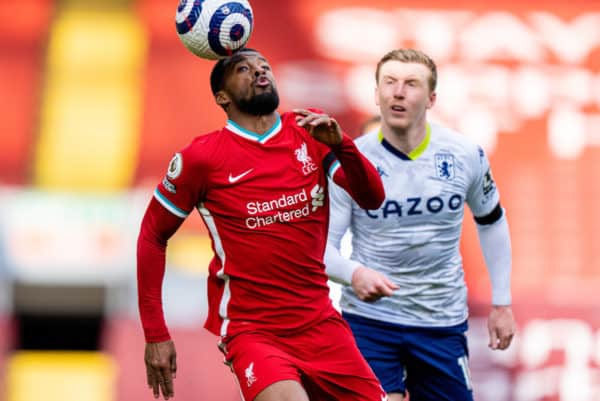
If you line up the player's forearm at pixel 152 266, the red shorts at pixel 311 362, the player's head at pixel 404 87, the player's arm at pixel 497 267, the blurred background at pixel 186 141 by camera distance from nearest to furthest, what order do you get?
the red shorts at pixel 311 362, the player's forearm at pixel 152 266, the player's head at pixel 404 87, the player's arm at pixel 497 267, the blurred background at pixel 186 141

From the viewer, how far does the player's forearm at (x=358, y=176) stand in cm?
503

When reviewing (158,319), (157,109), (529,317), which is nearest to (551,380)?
(529,317)

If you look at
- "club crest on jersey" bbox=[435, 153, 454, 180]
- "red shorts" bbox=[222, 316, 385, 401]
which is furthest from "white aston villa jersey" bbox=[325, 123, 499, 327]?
"red shorts" bbox=[222, 316, 385, 401]

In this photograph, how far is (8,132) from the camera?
9.81 meters

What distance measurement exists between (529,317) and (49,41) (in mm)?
4210

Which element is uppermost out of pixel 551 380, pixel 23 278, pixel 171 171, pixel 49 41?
pixel 49 41

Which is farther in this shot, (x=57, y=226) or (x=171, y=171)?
(x=57, y=226)

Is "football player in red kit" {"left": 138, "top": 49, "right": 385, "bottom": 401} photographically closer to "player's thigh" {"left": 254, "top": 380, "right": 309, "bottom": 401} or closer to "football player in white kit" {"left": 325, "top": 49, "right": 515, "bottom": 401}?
"player's thigh" {"left": 254, "top": 380, "right": 309, "bottom": 401}

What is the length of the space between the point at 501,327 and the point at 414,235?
2.09ft

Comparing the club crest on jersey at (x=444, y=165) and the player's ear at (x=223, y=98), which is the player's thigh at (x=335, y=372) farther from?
the club crest on jersey at (x=444, y=165)

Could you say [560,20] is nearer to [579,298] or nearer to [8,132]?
[579,298]

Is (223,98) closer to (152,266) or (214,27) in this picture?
(214,27)

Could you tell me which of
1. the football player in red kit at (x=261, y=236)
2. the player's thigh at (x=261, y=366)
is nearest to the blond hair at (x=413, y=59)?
the football player in red kit at (x=261, y=236)

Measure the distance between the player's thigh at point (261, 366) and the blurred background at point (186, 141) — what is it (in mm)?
4603
